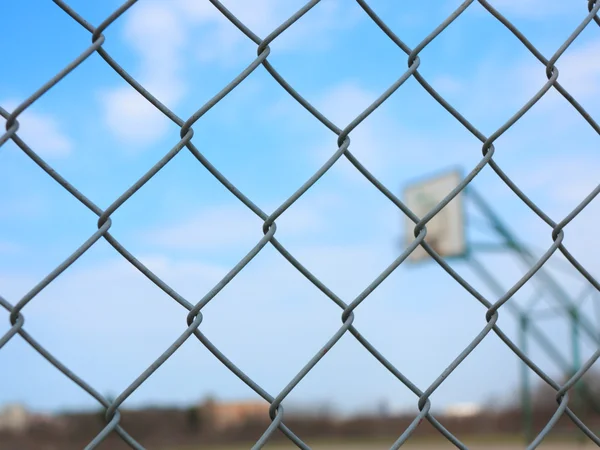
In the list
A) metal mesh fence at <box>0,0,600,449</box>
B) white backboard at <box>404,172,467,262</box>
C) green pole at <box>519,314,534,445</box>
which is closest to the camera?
metal mesh fence at <box>0,0,600,449</box>

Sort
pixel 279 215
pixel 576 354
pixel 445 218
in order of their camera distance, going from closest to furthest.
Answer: pixel 279 215 < pixel 445 218 < pixel 576 354

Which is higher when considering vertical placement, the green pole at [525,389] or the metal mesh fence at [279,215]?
the green pole at [525,389]

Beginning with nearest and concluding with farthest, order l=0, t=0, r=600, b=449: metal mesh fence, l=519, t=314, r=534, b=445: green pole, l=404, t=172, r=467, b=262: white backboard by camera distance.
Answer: l=0, t=0, r=600, b=449: metal mesh fence → l=404, t=172, r=467, b=262: white backboard → l=519, t=314, r=534, b=445: green pole

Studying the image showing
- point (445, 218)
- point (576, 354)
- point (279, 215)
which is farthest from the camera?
point (576, 354)

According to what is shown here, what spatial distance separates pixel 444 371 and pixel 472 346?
5cm

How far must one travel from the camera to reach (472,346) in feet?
2.72

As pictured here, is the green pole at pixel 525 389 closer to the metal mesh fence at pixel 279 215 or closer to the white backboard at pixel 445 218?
the white backboard at pixel 445 218

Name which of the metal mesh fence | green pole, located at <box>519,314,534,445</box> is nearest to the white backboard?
green pole, located at <box>519,314,534,445</box>

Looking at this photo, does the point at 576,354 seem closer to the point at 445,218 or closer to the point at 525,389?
the point at 525,389

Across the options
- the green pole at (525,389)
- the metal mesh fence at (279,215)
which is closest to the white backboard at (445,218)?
the green pole at (525,389)

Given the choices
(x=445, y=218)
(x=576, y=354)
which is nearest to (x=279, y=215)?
(x=445, y=218)

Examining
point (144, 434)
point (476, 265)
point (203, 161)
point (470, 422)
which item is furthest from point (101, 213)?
point (470, 422)

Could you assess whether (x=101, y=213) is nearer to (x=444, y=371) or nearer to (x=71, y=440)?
(x=444, y=371)

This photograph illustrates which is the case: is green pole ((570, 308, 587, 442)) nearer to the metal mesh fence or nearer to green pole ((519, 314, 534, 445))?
green pole ((519, 314, 534, 445))
